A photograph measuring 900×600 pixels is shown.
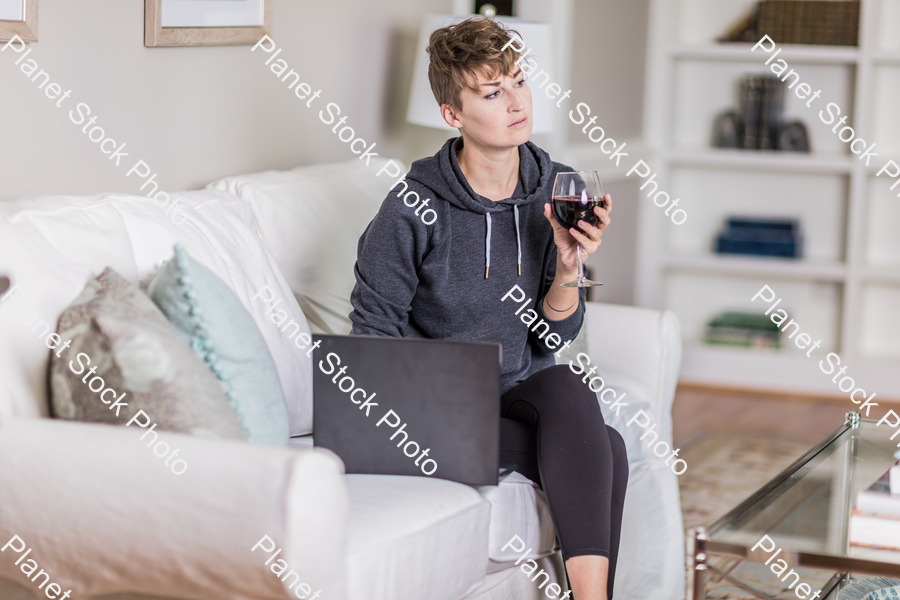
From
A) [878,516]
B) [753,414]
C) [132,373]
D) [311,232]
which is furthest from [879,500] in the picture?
[753,414]

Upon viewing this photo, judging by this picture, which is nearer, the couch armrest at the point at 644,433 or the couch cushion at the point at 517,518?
the couch cushion at the point at 517,518

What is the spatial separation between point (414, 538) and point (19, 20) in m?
1.05

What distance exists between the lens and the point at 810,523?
1406 mm

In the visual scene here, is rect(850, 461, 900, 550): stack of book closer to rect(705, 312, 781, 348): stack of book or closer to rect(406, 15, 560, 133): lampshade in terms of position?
rect(406, 15, 560, 133): lampshade

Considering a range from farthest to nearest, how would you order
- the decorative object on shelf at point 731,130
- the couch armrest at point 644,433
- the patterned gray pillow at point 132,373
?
the decorative object on shelf at point 731,130 < the couch armrest at point 644,433 < the patterned gray pillow at point 132,373

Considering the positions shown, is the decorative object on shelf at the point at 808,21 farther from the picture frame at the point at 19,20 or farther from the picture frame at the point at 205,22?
the picture frame at the point at 19,20

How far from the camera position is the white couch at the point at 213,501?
3.77 ft

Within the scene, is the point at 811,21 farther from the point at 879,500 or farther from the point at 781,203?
the point at 879,500

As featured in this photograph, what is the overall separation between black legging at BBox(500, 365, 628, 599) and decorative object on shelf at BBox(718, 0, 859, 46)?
2.75 m

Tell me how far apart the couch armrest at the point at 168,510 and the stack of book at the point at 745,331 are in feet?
10.4

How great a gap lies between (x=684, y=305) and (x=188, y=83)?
9.01 ft

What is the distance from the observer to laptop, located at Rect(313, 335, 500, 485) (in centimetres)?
147

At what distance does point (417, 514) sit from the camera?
1.38 metres

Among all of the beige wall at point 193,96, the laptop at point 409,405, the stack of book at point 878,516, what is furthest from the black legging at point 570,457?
the beige wall at point 193,96
